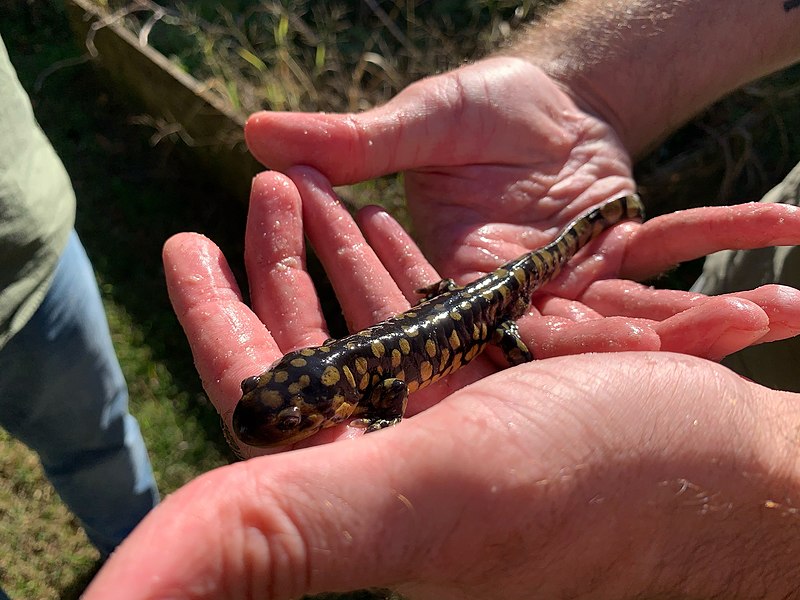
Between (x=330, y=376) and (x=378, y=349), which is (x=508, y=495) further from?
(x=378, y=349)

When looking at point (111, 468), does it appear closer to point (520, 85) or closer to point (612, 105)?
point (520, 85)

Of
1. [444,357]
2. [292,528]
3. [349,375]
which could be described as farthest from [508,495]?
[444,357]

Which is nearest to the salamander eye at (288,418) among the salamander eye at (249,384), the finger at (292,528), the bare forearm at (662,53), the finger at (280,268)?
the salamander eye at (249,384)

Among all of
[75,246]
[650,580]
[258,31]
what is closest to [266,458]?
[650,580]

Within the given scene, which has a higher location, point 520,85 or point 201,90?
point 201,90

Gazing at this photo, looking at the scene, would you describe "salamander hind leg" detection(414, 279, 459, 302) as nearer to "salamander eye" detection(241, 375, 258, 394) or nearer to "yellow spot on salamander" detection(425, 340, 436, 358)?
"yellow spot on salamander" detection(425, 340, 436, 358)

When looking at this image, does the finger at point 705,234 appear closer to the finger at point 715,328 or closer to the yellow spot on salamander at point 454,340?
the finger at point 715,328

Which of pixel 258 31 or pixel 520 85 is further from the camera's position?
pixel 258 31

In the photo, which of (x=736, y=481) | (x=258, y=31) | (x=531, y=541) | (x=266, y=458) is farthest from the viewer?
(x=258, y=31)
